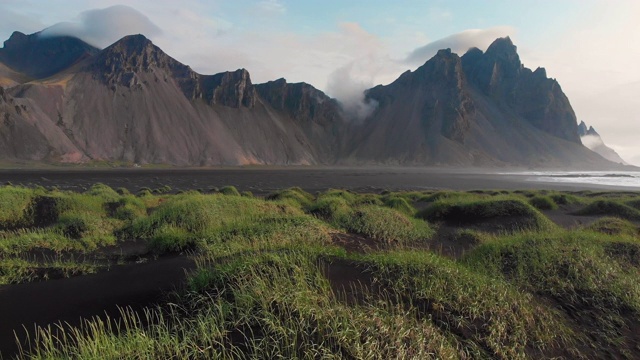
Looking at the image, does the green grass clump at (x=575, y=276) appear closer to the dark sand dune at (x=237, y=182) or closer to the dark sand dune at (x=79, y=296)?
the dark sand dune at (x=79, y=296)

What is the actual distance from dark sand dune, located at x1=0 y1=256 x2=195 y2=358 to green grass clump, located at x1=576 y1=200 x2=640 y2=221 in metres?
Result: 35.7

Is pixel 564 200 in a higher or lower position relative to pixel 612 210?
lower

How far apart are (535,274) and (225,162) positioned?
171m

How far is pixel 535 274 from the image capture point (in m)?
10.9

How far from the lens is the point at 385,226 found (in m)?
21.0

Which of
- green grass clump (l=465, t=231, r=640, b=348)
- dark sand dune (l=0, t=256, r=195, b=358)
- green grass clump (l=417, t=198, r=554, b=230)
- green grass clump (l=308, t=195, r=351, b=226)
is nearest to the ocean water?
green grass clump (l=417, t=198, r=554, b=230)

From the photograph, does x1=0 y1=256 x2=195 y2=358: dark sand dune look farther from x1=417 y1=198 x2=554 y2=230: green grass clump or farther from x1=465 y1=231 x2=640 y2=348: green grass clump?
x1=417 y1=198 x2=554 y2=230: green grass clump

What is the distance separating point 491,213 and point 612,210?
13.4 metres

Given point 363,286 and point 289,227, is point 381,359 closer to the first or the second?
point 363,286

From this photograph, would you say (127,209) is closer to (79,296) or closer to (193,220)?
(193,220)

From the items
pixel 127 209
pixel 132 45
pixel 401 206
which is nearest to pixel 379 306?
pixel 127 209

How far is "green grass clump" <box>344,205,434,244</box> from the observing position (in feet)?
65.1

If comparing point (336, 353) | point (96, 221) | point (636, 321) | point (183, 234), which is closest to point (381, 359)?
point (336, 353)

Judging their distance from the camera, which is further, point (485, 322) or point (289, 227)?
point (289, 227)
